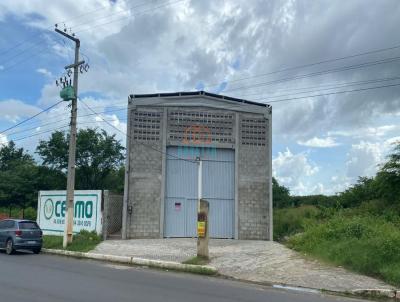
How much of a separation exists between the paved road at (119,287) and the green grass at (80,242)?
553cm

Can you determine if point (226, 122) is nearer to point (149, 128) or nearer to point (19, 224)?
point (149, 128)

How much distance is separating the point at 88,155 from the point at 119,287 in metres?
33.8

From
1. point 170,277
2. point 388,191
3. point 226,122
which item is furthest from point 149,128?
point 388,191

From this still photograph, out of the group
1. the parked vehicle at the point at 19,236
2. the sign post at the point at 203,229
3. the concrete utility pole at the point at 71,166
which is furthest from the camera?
the concrete utility pole at the point at 71,166

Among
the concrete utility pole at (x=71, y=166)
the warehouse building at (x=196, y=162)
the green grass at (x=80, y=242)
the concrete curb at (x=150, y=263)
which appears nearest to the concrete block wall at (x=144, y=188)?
the warehouse building at (x=196, y=162)

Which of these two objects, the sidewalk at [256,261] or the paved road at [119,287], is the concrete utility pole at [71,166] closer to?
the sidewalk at [256,261]

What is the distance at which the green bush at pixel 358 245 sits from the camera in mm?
13780

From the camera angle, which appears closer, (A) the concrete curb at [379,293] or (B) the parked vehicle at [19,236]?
(A) the concrete curb at [379,293]

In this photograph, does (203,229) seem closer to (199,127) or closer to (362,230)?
(362,230)

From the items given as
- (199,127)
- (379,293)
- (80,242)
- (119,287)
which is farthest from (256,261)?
(80,242)

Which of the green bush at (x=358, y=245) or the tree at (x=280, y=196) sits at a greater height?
the tree at (x=280, y=196)

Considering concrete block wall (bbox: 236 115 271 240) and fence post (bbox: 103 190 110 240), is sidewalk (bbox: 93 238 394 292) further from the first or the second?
concrete block wall (bbox: 236 115 271 240)

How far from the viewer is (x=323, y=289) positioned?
1241 cm

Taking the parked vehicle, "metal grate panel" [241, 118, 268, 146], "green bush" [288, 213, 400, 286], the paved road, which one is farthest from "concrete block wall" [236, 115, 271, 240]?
the parked vehicle
